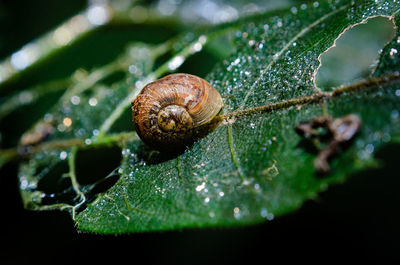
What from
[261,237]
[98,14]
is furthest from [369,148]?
[98,14]

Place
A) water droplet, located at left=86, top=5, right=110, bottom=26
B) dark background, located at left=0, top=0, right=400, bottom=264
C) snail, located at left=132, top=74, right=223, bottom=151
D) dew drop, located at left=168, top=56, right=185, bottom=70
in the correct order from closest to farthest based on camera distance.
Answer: snail, located at left=132, top=74, right=223, bottom=151
dark background, located at left=0, top=0, right=400, bottom=264
dew drop, located at left=168, top=56, right=185, bottom=70
water droplet, located at left=86, top=5, right=110, bottom=26

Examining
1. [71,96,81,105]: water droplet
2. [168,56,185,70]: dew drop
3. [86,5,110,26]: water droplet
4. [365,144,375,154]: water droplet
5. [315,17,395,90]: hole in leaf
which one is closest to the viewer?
[365,144,375,154]: water droplet

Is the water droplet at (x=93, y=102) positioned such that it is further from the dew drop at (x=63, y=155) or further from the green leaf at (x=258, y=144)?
the dew drop at (x=63, y=155)

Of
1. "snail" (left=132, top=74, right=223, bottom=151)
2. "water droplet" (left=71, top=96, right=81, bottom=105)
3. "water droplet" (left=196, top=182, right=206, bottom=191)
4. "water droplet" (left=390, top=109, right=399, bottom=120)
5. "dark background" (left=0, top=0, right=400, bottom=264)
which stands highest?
"water droplet" (left=71, top=96, right=81, bottom=105)

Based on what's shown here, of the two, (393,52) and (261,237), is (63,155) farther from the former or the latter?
(393,52)

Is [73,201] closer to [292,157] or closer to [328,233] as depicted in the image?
[292,157]

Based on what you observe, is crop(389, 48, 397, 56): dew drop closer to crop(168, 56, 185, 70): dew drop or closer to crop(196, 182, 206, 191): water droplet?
crop(196, 182, 206, 191): water droplet

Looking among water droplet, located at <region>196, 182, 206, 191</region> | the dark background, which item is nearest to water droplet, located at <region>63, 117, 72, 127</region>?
the dark background
